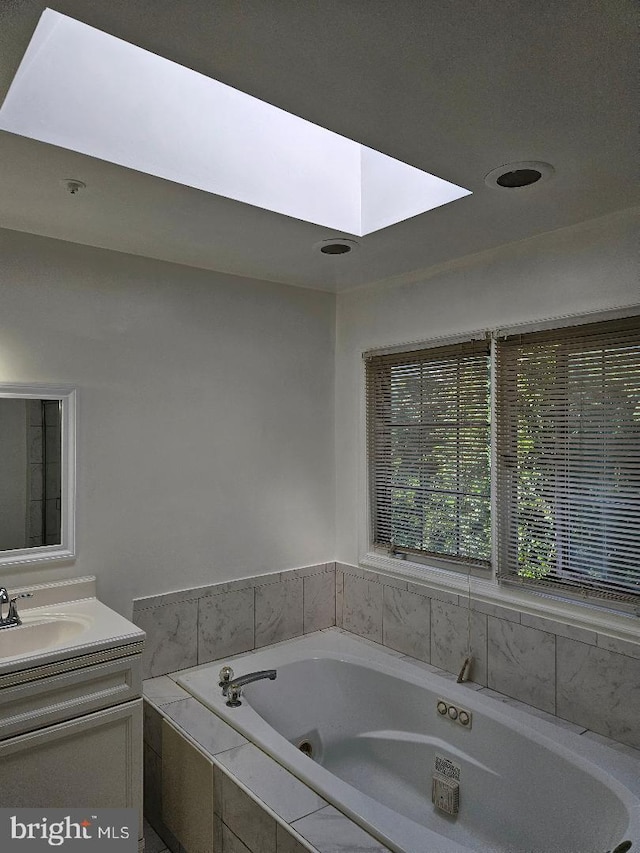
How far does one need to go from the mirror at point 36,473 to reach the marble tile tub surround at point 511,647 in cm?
163

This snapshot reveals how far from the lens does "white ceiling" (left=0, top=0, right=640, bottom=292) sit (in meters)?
1.30

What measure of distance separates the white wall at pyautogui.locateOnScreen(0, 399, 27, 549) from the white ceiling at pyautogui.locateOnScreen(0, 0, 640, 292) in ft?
2.54

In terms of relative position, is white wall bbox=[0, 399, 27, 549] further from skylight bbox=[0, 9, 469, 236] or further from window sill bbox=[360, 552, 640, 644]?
window sill bbox=[360, 552, 640, 644]

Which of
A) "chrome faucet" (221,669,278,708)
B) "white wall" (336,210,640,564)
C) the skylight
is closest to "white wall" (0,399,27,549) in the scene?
"chrome faucet" (221,669,278,708)

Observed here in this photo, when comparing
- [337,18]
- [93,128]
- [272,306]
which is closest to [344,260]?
[272,306]

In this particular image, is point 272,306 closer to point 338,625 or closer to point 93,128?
point 93,128

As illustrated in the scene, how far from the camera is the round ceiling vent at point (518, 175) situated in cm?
195

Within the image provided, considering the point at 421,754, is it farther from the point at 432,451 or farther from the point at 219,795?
the point at 432,451

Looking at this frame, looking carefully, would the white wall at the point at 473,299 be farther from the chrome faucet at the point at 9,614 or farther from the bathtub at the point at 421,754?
the chrome faucet at the point at 9,614

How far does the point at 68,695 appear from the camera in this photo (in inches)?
85.8

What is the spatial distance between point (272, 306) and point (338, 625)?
1874mm

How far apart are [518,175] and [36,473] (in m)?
2.19

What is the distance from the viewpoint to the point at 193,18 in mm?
1310

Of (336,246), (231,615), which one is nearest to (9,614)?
(231,615)
